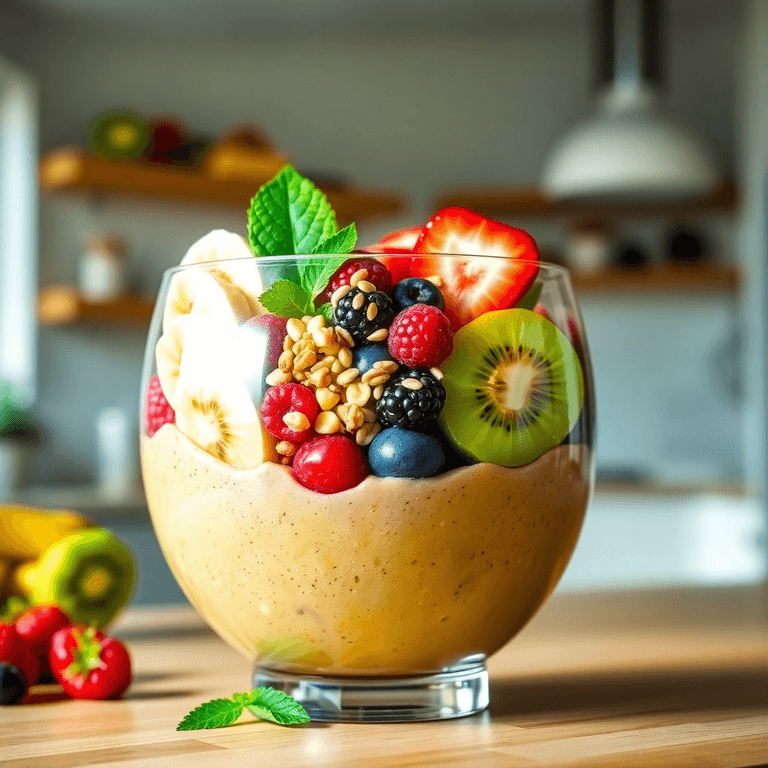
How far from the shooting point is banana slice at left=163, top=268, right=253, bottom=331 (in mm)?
589

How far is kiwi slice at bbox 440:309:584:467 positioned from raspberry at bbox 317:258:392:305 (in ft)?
0.15

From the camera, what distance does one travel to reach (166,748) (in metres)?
0.53

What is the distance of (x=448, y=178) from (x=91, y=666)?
149 inches

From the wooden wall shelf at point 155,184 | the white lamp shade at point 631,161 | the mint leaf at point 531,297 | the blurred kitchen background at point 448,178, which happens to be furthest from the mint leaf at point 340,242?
the wooden wall shelf at point 155,184

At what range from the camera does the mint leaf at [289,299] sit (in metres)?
0.56

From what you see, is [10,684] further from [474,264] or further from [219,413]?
[474,264]

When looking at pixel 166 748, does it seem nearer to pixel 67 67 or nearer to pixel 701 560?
pixel 701 560

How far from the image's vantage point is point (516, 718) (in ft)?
1.99

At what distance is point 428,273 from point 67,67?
3.73m

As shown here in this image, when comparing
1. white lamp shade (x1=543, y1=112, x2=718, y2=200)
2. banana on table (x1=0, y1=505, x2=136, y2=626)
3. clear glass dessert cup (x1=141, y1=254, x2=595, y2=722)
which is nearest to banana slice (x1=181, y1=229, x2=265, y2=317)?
clear glass dessert cup (x1=141, y1=254, x2=595, y2=722)

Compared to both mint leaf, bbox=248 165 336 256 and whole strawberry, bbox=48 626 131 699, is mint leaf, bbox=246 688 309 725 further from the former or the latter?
mint leaf, bbox=248 165 336 256

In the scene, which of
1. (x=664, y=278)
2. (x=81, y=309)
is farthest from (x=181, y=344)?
(x=664, y=278)

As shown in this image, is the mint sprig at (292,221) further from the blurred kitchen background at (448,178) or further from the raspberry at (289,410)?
the blurred kitchen background at (448,178)

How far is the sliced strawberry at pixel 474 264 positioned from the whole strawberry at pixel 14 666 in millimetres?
349
